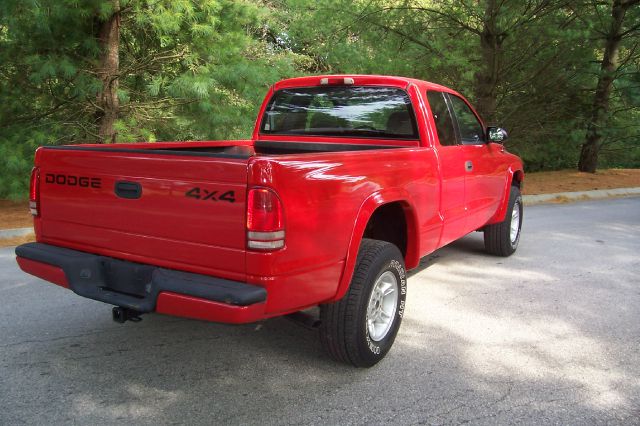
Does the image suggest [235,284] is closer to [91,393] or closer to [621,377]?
[91,393]

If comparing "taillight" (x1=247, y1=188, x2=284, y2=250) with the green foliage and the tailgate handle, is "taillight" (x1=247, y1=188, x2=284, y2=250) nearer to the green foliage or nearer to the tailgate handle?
the tailgate handle

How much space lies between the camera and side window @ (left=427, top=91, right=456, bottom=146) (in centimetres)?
470

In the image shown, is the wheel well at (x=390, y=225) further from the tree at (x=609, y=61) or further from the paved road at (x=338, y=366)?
the tree at (x=609, y=61)

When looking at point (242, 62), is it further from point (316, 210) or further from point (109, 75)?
point (316, 210)

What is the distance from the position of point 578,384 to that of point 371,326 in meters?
1.29

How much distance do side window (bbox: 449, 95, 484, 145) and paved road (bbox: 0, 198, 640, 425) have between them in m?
1.45

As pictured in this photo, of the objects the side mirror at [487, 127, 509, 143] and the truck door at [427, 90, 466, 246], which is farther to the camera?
the side mirror at [487, 127, 509, 143]

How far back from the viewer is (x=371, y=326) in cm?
353

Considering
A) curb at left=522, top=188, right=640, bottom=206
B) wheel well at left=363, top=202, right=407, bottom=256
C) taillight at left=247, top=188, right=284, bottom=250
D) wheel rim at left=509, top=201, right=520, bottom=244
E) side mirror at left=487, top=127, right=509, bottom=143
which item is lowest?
curb at left=522, top=188, right=640, bottom=206

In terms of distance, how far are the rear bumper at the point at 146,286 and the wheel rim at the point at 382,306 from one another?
102cm

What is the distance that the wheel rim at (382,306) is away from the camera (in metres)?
3.51

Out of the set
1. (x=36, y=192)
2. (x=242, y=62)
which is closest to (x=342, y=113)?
(x=36, y=192)

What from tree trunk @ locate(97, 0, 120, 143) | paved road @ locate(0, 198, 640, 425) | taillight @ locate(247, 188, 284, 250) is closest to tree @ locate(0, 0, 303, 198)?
tree trunk @ locate(97, 0, 120, 143)

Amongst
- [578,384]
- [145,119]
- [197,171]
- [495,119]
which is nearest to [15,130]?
[145,119]
